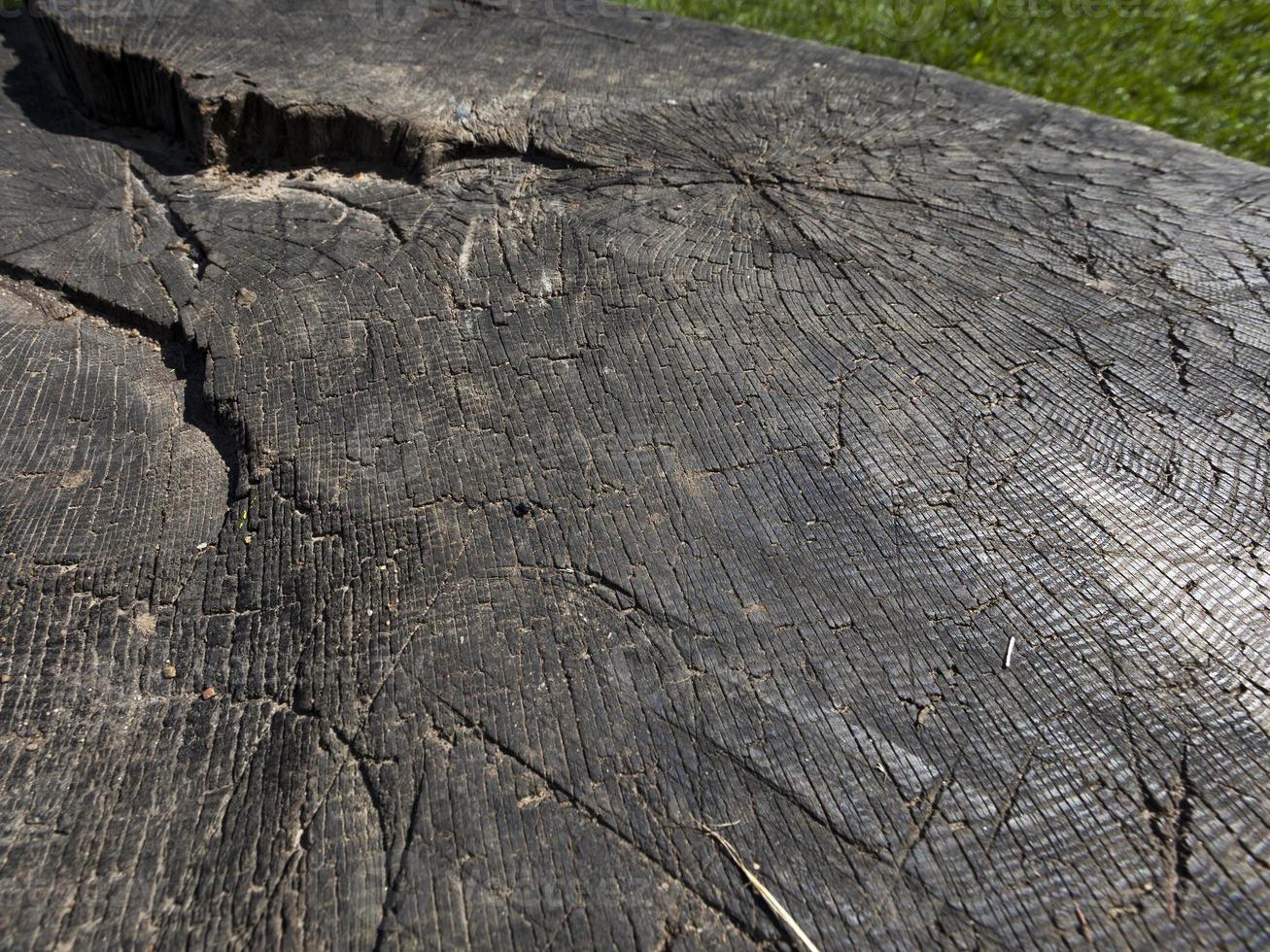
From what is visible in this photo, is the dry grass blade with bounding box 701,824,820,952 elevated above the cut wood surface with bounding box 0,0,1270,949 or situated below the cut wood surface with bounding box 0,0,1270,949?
below

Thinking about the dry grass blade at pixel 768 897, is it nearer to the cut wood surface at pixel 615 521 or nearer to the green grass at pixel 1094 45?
the cut wood surface at pixel 615 521

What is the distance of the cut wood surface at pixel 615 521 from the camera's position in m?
1.07

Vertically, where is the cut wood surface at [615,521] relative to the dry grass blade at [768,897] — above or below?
above

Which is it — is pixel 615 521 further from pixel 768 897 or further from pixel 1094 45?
pixel 1094 45

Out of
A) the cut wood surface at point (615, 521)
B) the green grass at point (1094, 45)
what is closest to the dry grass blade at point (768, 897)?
the cut wood surface at point (615, 521)

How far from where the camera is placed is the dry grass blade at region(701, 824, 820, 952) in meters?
1.03

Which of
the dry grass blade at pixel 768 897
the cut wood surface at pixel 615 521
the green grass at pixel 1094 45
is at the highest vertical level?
the green grass at pixel 1094 45

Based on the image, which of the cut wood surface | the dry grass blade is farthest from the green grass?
the dry grass blade

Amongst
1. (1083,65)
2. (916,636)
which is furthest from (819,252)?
(1083,65)

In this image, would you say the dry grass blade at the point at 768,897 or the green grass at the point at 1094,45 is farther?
the green grass at the point at 1094,45

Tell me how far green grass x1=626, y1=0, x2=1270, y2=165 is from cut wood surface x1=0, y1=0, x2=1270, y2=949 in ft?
5.60

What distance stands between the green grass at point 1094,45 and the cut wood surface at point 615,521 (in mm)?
1705

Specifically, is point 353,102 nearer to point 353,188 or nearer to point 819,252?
point 353,188

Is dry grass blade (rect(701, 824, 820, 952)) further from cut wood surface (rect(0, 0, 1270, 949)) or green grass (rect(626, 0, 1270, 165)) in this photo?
green grass (rect(626, 0, 1270, 165))
